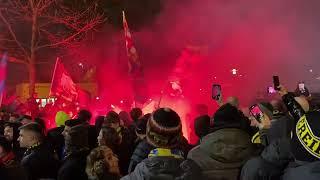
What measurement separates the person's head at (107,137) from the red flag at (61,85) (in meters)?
4.98

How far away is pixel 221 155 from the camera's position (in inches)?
111

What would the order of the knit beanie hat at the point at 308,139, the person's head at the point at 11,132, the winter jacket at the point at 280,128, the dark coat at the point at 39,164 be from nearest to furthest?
the knit beanie hat at the point at 308,139, the winter jacket at the point at 280,128, the dark coat at the point at 39,164, the person's head at the point at 11,132

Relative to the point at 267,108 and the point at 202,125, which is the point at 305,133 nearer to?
the point at 267,108

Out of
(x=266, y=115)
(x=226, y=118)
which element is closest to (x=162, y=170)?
(x=226, y=118)

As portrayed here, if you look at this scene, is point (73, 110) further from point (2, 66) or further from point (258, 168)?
point (258, 168)

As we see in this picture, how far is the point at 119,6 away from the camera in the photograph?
21734 mm

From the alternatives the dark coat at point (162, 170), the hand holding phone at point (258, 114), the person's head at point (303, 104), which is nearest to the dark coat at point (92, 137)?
the hand holding phone at point (258, 114)

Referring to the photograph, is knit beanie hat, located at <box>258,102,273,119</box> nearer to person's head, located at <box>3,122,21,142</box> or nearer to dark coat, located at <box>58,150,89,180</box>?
dark coat, located at <box>58,150,89,180</box>

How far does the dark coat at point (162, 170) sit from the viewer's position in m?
2.37

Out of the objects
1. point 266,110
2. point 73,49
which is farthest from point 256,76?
point 266,110

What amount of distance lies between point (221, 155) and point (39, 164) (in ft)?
6.05

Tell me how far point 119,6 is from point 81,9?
12.0ft

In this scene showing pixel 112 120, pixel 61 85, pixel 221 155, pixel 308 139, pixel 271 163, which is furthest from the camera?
pixel 61 85

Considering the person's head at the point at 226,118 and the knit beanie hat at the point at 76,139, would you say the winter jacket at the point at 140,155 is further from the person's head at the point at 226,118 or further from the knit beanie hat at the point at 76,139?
the person's head at the point at 226,118
